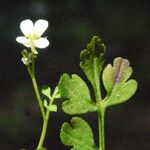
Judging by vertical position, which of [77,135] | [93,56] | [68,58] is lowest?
[77,135]

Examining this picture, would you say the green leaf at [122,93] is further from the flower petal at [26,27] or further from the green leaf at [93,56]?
the flower petal at [26,27]

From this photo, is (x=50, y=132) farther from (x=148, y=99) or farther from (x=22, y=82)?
(x=148, y=99)

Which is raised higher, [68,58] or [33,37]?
[68,58]

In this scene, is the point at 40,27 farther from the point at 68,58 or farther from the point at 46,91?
the point at 68,58

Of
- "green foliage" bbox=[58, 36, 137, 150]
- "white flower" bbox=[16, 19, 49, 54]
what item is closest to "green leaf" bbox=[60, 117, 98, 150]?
"green foliage" bbox=[58, 36, 137, 150]

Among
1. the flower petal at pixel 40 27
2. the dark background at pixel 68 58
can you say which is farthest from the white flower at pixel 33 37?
the dark background at pixel 68 58

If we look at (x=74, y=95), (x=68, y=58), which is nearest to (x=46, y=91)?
(x=74, y=95)

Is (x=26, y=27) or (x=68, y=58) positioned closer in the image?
(x=26, y=27)
